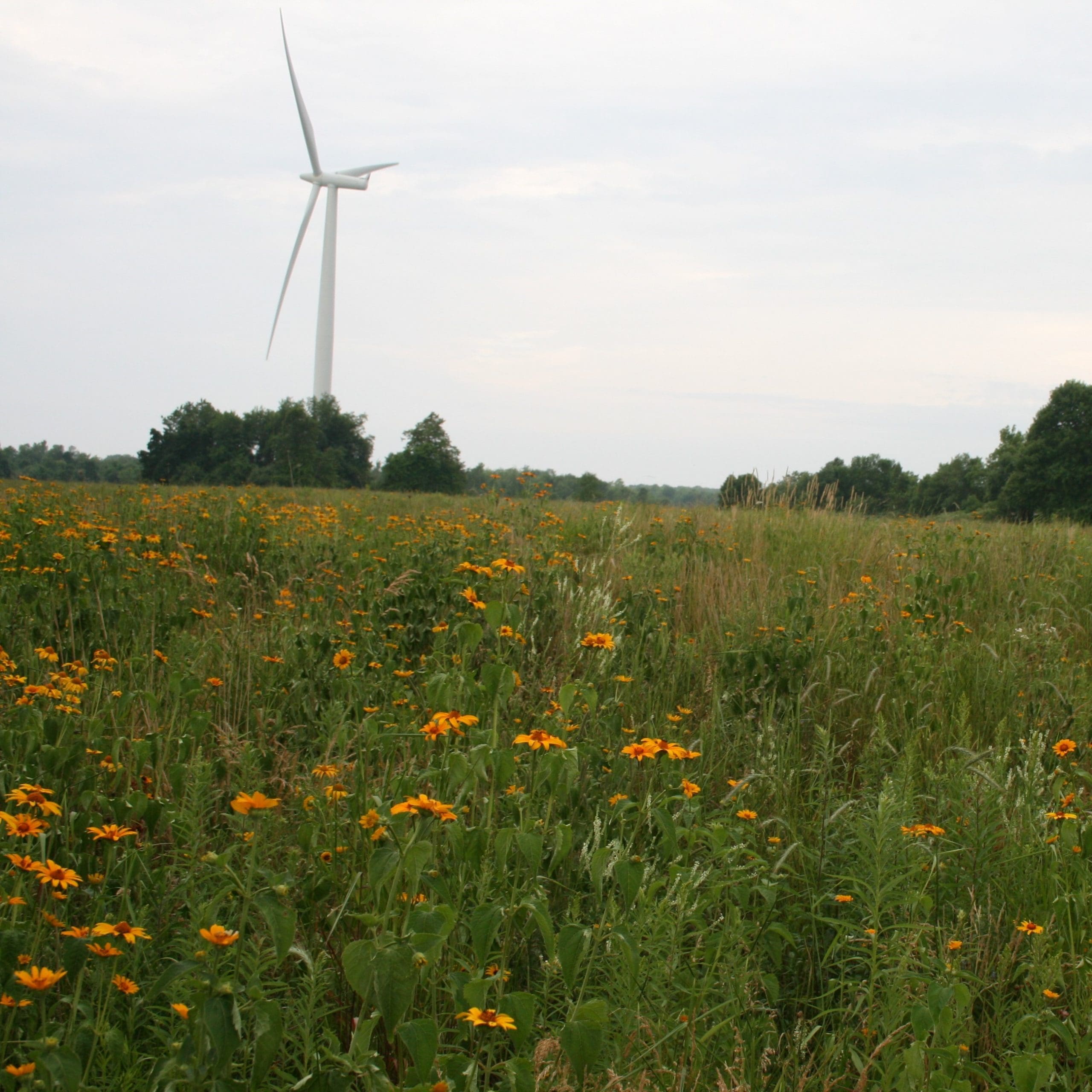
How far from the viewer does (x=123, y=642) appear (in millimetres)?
3746

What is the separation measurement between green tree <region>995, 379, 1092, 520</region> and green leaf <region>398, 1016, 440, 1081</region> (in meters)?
38.3

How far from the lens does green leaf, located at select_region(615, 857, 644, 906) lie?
164 centimetres

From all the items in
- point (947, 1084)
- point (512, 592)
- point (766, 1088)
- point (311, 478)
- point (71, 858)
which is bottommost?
point (766, 1088)

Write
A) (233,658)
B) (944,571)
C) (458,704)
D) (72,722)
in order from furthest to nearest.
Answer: (944,571) → (233,658) → (72,722) → (458,704)

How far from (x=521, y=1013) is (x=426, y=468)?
1600 inches

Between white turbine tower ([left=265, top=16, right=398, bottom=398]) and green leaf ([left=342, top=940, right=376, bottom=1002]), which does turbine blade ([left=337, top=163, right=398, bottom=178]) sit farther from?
green leaf ([left=342, top=940, right=376, bottom=1002])

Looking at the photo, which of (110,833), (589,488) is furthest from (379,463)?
(110,833)

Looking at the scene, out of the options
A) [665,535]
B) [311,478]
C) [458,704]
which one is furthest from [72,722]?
[311,478]

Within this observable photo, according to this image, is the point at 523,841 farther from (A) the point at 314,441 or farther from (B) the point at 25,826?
(A) the point at 314,441

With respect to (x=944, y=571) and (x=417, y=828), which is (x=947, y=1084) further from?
(x=944, y=571)

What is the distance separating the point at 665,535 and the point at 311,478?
562 inches

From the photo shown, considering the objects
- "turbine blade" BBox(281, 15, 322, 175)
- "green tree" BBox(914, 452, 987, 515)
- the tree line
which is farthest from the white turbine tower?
"green tree" BBox(914, 452, 987, 515)

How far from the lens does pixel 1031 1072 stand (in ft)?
4.46

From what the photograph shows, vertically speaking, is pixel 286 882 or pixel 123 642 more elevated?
pixel 123 642
